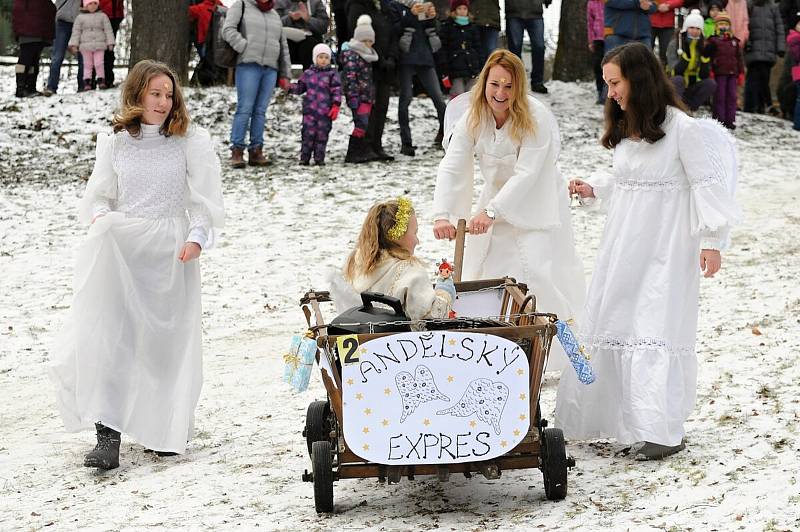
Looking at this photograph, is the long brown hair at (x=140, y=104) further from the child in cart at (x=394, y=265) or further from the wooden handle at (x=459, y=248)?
the wooden handle at (x=459, y=248)

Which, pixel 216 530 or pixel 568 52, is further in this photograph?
pixel 568 52

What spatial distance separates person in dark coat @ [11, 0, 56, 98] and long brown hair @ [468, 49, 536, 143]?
1140cm

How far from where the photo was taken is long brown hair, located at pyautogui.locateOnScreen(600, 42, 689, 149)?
5379mm

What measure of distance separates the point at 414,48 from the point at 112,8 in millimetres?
5108

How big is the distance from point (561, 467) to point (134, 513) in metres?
1.83

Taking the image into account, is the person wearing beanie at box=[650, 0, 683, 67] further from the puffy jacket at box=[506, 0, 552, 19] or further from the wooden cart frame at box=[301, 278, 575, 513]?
the wooden cart frame at box=[301, 278, 575, 513]

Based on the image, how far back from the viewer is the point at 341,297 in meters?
5.11

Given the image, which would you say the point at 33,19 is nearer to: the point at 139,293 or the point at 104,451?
the point at 139,293

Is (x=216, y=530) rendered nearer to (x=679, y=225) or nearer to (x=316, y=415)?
(x=316, y=415)

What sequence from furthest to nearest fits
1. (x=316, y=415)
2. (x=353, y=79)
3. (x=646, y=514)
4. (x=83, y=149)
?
(x=83, y=149), (x=353, y=79), (x=316, y=415), (x=646, y=514)

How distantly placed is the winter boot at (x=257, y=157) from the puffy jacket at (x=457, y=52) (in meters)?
2.64

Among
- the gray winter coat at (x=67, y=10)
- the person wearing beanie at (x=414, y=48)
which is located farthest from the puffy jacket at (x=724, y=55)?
the gray winter coat at (x=67, y=10)

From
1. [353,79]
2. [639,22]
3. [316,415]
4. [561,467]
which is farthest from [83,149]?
[561,467]

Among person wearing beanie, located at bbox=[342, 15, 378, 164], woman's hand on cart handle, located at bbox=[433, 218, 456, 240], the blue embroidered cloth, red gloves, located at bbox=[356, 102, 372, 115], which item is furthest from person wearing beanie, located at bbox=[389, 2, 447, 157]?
the blue embroidered cloth
